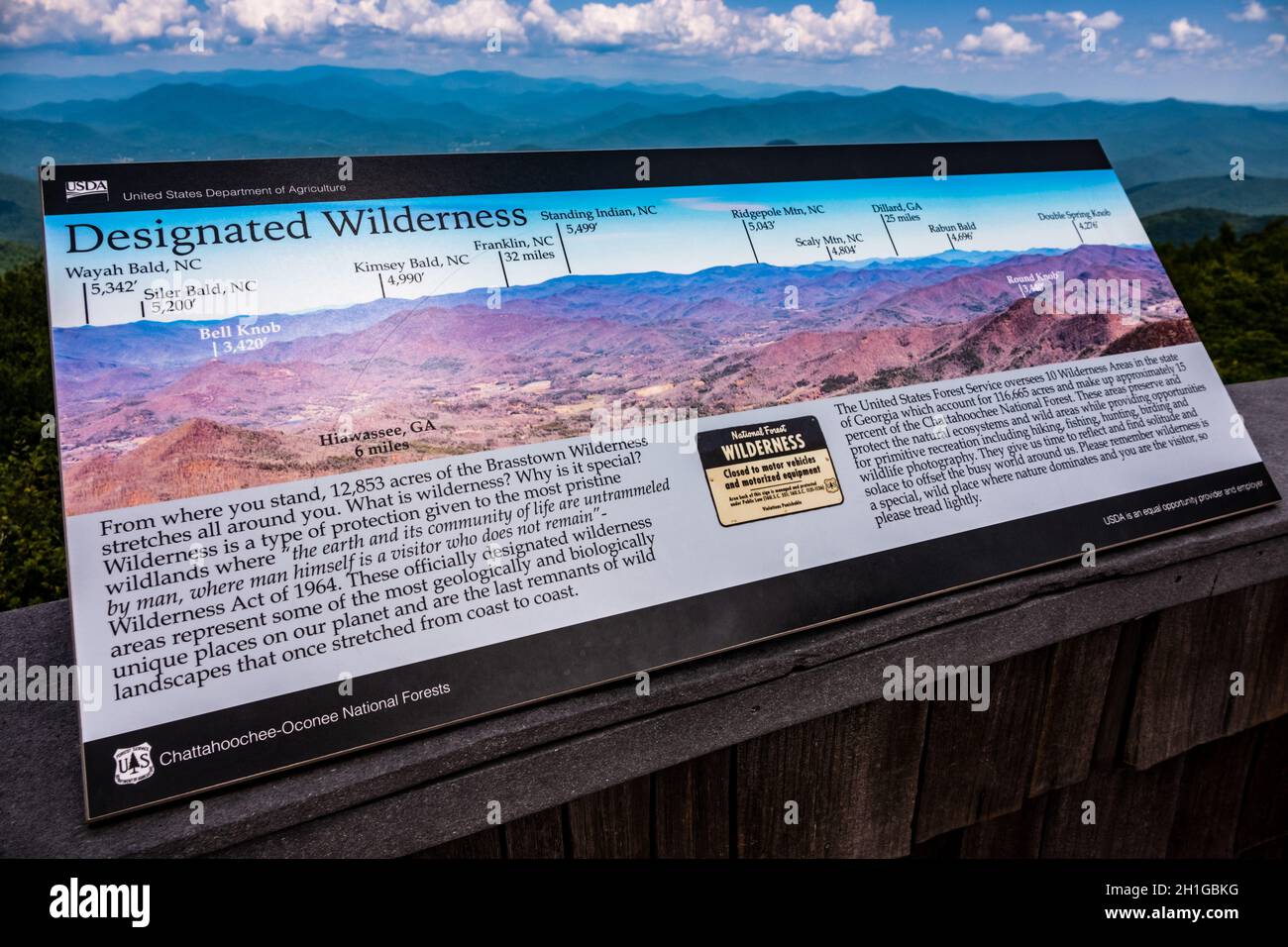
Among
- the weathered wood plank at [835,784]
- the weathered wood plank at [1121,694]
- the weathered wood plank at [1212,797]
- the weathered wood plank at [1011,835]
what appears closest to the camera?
the weathered wood plank at [835,784]

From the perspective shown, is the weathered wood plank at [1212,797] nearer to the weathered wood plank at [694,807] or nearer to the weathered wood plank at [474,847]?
the weathered wood plank at [694,807]

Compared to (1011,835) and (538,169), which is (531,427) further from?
(1011,835)

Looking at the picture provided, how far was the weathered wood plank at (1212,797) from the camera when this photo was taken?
207cm

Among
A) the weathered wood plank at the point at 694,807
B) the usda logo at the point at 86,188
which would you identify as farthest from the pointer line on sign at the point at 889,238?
the usda logo at the point at 86,188

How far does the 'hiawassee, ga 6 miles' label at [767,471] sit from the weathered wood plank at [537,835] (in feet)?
1.63

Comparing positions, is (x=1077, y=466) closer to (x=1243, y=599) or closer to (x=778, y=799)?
(x=1243, y=599)

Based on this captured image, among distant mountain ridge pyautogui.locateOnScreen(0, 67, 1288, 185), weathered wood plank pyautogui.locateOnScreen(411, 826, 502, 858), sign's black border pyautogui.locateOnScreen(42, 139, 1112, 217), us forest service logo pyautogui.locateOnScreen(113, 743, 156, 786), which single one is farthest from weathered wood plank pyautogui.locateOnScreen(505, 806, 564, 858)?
distant mountain ridge pyautogui.locateOnScreen(0, 67, 1288, 185)

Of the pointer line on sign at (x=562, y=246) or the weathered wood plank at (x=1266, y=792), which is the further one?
the weathered wood plank at (x=1266, y=792)

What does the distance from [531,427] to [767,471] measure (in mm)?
354

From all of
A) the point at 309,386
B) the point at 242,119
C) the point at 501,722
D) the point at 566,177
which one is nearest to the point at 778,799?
the point at 501,722

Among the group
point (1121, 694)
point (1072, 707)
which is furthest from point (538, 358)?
point (1121, 694)

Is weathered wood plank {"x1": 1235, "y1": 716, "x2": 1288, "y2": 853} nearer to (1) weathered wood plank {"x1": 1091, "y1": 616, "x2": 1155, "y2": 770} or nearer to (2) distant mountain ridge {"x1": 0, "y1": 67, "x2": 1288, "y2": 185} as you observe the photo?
(1) weathered wood plank {"x1": 1091, "y1": 616, "x2": 1155, "y2": 770}

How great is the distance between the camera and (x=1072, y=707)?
1.74m

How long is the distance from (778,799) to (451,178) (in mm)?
1113
